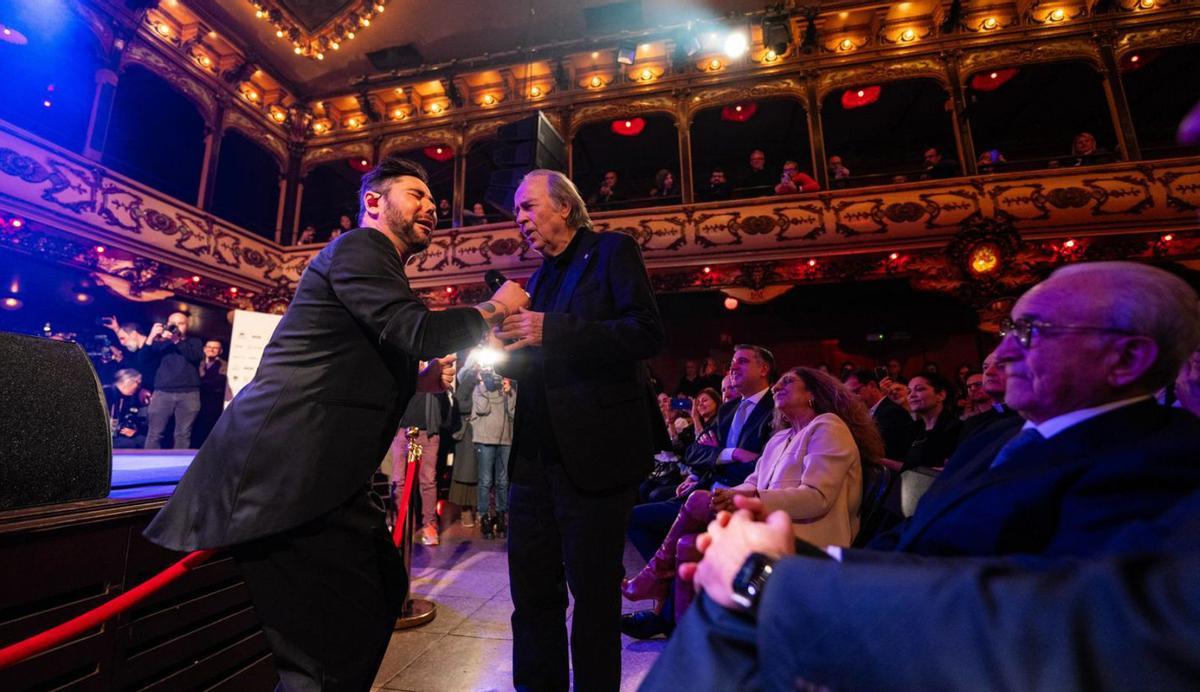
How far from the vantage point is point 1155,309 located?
0.94m

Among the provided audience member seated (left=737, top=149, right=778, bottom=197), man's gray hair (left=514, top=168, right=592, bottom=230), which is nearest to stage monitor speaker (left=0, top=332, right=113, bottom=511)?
man's gray hair (left=514, top=168, right=592, bottom=230)

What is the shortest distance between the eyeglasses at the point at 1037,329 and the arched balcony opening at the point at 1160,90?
1208 cm

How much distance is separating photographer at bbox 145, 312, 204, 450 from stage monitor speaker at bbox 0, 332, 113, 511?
650 centimetres

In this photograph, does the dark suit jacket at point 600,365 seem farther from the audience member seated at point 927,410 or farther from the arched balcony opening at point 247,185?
the arched balcony opening at point 247,185

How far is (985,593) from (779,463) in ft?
6.32

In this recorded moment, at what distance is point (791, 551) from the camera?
0.78m

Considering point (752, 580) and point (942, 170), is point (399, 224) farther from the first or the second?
point (942, 170)

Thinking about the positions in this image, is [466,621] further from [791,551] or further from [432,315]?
[791,551]

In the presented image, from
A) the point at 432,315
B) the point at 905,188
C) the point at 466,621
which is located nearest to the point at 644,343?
the point at 432,315

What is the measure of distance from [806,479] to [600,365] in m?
1.12

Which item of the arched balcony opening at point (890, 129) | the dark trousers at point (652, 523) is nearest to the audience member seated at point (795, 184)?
the arched balcony opening at point (890, 129)

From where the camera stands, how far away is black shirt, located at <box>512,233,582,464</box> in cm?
171

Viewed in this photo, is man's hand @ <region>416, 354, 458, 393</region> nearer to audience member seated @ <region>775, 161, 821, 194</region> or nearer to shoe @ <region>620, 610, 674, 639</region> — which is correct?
shoe @ <region>620, 610, 674, 639</region>

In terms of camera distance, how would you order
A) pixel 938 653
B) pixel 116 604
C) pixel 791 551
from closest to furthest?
pixel 938 653, pixel 791 551, pixel 116 604
